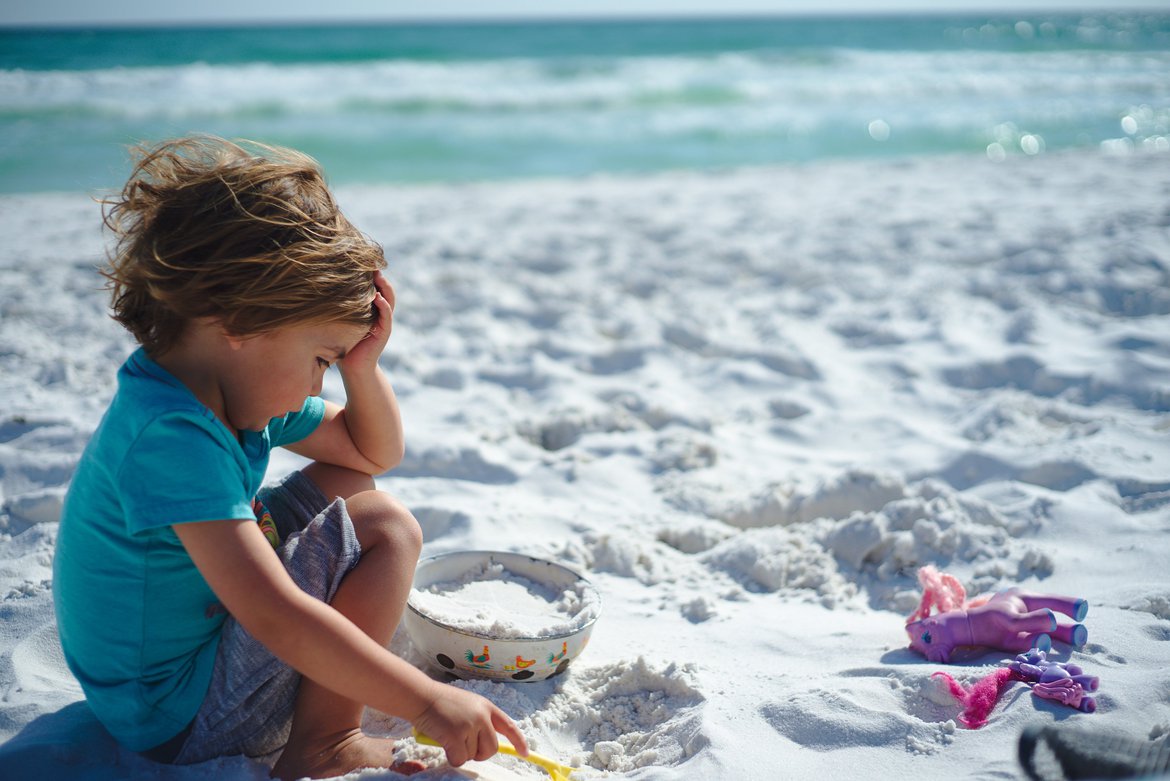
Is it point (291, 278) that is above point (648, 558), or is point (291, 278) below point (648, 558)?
above

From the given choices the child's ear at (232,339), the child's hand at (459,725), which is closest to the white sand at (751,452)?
the child's hand at (459,725)

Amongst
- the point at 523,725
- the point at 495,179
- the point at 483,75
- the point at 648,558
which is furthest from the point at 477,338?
the point at 483,75

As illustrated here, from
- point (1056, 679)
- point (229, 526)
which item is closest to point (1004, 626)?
point (1056, 679)

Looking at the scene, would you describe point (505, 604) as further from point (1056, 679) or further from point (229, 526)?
point (1056, 679)

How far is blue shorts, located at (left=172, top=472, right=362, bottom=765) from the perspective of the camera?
1492mm

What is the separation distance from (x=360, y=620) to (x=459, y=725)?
0.28 metres

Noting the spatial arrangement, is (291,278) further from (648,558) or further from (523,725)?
(648,558)

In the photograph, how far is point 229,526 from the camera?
132 cm

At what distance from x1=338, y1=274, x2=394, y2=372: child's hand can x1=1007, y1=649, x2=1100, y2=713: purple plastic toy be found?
4.50 feet

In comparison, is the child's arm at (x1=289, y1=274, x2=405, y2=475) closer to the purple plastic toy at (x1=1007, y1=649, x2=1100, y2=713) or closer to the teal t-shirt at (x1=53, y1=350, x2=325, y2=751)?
the teal t-shirt at (x1=53, y1=350, x2=325, y2=751)

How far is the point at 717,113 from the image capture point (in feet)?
39.2

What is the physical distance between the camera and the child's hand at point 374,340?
175 centimetres

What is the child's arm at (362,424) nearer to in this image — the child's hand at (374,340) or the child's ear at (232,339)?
the child's hand at (374,340)

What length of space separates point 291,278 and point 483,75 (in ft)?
48.9
